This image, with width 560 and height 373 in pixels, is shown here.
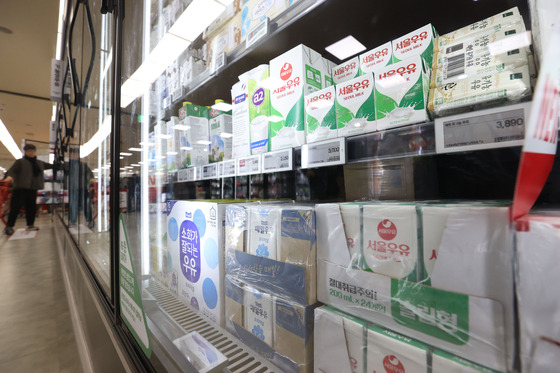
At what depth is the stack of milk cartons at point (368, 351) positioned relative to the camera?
15.0 inches

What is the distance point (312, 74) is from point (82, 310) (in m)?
1.70

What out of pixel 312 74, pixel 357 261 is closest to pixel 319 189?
pixel 312 74

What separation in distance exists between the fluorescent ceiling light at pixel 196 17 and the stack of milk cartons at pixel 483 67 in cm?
87

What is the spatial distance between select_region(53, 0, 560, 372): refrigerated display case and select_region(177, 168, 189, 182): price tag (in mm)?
10

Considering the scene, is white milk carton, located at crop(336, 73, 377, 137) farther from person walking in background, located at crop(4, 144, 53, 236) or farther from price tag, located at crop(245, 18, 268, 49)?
person walking in background, located at crop(4, 144, 53, 236)

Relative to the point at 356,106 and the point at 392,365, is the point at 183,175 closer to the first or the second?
the point at 356,106

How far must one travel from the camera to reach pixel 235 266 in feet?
2.54

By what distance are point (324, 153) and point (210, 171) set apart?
0.60 m

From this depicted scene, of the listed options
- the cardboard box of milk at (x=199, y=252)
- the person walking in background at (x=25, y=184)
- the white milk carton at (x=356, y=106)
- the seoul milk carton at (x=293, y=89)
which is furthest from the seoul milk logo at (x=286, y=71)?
the person walking in background at (x=25, y=184)

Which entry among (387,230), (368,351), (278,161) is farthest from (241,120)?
(368,351)

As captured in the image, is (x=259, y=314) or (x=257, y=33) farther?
(x=257, y=33)

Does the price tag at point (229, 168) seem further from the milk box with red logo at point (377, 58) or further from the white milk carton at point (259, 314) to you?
the milk box with red logo at point (377, 58)

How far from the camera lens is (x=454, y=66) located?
Result: 0.49 metres

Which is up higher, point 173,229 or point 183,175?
point 183,175
